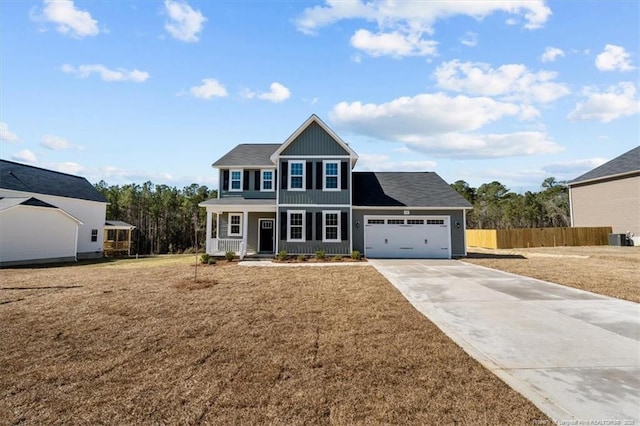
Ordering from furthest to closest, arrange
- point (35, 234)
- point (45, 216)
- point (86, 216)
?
point (86, 216) → point (45, 216) → point (35, 234)

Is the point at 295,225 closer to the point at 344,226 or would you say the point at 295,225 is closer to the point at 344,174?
the point at 344,226

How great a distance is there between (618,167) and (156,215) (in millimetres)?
50026

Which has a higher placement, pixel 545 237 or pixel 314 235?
pixel 314 235

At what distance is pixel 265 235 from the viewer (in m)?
20.0

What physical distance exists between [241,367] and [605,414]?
161 inches

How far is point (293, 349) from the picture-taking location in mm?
4961

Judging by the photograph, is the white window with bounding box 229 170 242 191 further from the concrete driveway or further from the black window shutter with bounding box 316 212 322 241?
the concrete driveway

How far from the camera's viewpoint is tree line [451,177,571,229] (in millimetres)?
46938

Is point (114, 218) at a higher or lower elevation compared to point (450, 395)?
higher

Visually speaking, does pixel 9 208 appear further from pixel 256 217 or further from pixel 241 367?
pixel 241 367

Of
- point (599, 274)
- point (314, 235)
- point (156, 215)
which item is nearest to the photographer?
point (599, 274)

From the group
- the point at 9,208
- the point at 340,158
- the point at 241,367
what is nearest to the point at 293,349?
the point at 241,367

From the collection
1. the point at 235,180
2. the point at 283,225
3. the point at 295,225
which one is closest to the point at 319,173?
the point at 295,225

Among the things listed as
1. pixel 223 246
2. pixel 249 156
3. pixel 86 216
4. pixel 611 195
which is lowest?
pixel 223 246
